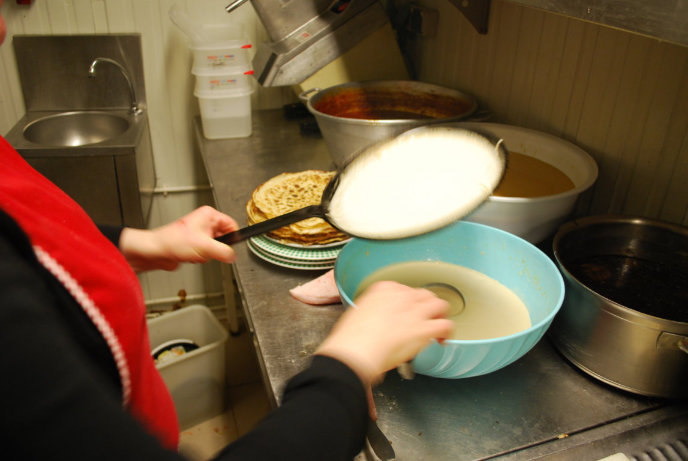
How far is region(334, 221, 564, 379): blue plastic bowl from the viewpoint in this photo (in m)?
0.72

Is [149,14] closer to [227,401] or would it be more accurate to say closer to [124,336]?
[227,401]

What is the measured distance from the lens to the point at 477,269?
99 cm

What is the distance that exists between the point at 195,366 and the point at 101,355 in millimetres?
1273

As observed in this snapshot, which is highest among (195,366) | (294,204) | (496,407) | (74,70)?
(74,70)

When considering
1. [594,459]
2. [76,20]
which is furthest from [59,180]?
[594,459]

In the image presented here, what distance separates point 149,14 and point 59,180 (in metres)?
0.70

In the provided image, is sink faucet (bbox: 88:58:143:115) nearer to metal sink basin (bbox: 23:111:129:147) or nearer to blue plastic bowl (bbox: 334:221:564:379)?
metal sink basin (bbox: 23:111:129:147)

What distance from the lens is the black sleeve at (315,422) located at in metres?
0.49

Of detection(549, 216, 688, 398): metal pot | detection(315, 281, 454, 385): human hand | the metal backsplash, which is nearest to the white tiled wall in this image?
the metal backsplash

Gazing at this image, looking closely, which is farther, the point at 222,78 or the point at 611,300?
the point at 222,78

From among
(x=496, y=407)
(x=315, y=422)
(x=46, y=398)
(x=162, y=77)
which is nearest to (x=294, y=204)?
(x=496, y=407)

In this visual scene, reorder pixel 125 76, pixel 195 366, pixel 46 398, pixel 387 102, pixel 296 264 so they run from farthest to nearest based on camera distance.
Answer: pixel 125 76
pixel 195 366
pixel 387 102
pixel 296 264
pixel 46 398

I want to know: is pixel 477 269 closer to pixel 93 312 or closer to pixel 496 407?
pixel 496 407

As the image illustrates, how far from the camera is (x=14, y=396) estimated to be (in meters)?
0.37
